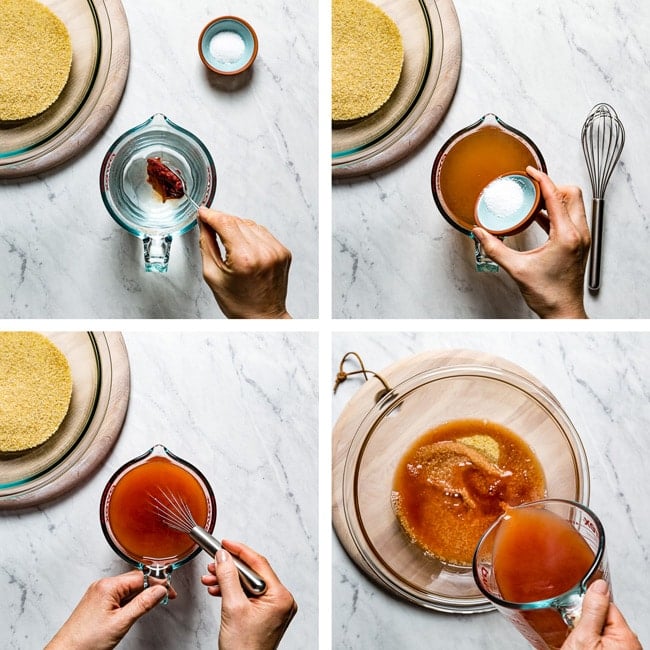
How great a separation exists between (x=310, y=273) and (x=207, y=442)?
26cm

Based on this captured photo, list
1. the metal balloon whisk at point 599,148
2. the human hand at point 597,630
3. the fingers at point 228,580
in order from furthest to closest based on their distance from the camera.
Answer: the metal balloon whisk at point 599,148, the fingers at point 228,580, the human hand at point 597,630

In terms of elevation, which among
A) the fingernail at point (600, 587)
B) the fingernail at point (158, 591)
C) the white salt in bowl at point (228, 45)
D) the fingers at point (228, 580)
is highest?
the white salt in bowl at point (228, 45)

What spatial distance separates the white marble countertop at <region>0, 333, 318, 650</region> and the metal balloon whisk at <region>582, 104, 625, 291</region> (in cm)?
39

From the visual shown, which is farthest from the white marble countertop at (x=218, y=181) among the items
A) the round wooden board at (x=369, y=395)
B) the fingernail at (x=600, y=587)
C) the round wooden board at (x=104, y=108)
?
the fingernail at (x=600, y=587)

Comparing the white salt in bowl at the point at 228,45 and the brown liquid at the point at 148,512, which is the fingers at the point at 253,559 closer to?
the brown liquid at the point at 148,512

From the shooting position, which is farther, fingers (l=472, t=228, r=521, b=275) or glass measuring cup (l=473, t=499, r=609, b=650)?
fingers (l=472, t=228, r=521, b=275)

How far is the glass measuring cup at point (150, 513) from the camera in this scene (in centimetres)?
81

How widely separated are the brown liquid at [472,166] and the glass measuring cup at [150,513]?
46cm

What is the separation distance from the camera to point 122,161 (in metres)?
0.84

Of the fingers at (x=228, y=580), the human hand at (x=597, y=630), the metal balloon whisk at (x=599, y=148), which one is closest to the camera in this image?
the human hand at (x=597, y=630)

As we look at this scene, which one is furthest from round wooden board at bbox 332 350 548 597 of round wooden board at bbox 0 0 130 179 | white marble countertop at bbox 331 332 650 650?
round wooden board at bbox 0 0 130 179

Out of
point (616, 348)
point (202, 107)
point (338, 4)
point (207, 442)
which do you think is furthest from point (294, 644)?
point (338, 4)

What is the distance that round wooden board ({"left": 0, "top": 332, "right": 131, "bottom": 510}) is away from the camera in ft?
2.79

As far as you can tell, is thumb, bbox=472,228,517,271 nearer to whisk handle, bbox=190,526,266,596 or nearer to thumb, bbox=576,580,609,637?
thumb, bbox=576,580,609,637
